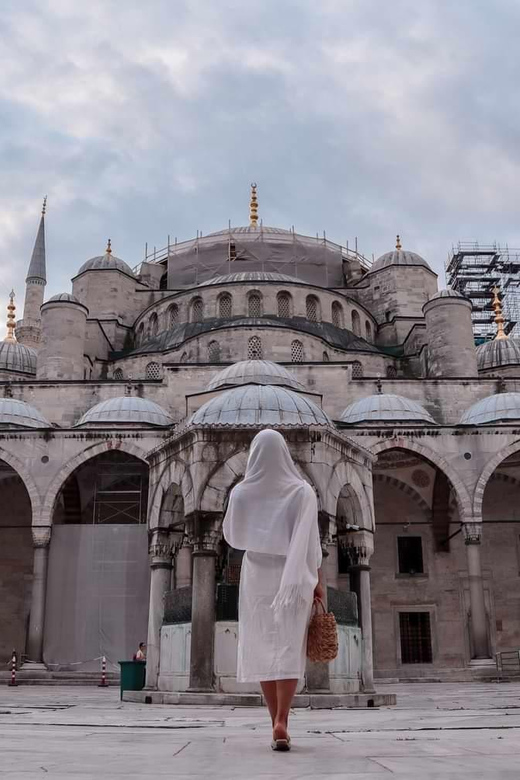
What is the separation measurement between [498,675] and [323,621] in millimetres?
14269

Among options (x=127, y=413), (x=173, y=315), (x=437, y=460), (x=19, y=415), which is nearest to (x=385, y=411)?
(x=437, y=460)

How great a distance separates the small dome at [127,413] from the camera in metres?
18.0

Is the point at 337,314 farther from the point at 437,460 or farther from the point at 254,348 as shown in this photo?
the point at 437,460

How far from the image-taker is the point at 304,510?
3.34 metres

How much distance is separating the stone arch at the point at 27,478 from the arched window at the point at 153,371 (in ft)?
18.7

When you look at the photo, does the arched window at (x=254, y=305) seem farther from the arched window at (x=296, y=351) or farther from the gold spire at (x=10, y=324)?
the gold spire at (x=10, y=324)

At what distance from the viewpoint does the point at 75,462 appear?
17.3 m

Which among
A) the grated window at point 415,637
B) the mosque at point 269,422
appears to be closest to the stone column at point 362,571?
the mosque at point 269,422

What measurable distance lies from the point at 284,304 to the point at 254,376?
6.65 m

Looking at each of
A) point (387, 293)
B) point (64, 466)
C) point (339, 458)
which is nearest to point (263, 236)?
point (387, 293)

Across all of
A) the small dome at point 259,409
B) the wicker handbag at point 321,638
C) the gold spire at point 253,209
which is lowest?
the wicker handbag at point 321,638

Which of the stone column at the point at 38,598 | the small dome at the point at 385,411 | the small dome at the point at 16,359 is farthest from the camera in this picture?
the small dome at the point at 16,359

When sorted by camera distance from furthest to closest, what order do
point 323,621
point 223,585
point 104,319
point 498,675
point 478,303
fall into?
point 478,303 < point 104,319 < point 498,675 < point 223,585 < point 323,621

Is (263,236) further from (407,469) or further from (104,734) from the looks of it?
(104,734)
